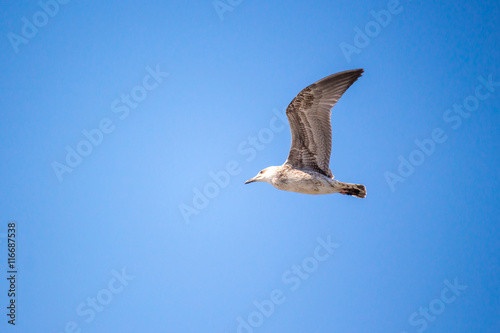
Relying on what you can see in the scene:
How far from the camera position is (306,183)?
13.3 meters

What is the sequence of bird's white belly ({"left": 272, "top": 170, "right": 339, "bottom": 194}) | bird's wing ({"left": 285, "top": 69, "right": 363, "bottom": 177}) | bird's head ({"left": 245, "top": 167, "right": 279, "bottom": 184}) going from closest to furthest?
1. bird's wing ({"left": 285, "top": 69, "right": 363, "bottom": 177})
2. bird's white belly ({"left": 272, "top": 170, "right": 339, "bottom": 194})
3. bird's head ({"left": 245, "top": 167, "right": 279, "bottom": 184})

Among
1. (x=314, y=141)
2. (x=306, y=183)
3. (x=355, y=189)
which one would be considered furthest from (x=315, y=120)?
(x=355, y=189)

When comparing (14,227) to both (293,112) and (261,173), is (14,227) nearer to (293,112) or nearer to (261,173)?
(261,173)

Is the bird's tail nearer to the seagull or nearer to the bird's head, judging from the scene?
the seagull

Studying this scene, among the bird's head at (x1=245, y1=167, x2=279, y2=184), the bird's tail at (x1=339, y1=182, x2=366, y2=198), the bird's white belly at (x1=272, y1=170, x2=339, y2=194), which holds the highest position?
the bird's head at (x1=245, y1=167, x2=279, y2=184)

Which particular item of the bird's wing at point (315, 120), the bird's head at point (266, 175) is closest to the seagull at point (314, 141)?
the bird's wing at point (315, 120)

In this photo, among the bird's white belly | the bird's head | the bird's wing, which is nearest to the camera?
the bird's wing

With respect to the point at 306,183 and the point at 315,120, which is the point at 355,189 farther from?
the point at 315,120

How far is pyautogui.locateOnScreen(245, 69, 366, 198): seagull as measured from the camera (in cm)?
1310

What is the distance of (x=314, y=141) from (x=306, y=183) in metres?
0.95

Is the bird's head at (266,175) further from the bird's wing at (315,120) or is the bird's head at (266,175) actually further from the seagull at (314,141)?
the bird's wing at (315,120)

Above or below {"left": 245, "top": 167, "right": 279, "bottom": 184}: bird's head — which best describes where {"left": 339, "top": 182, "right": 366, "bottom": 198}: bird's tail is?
below

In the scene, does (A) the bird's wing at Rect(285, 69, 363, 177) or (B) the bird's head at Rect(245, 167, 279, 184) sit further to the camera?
(B) the bird's head at Rect(245, 167, 279, 184)

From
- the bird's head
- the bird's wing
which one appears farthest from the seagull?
the bird's head
